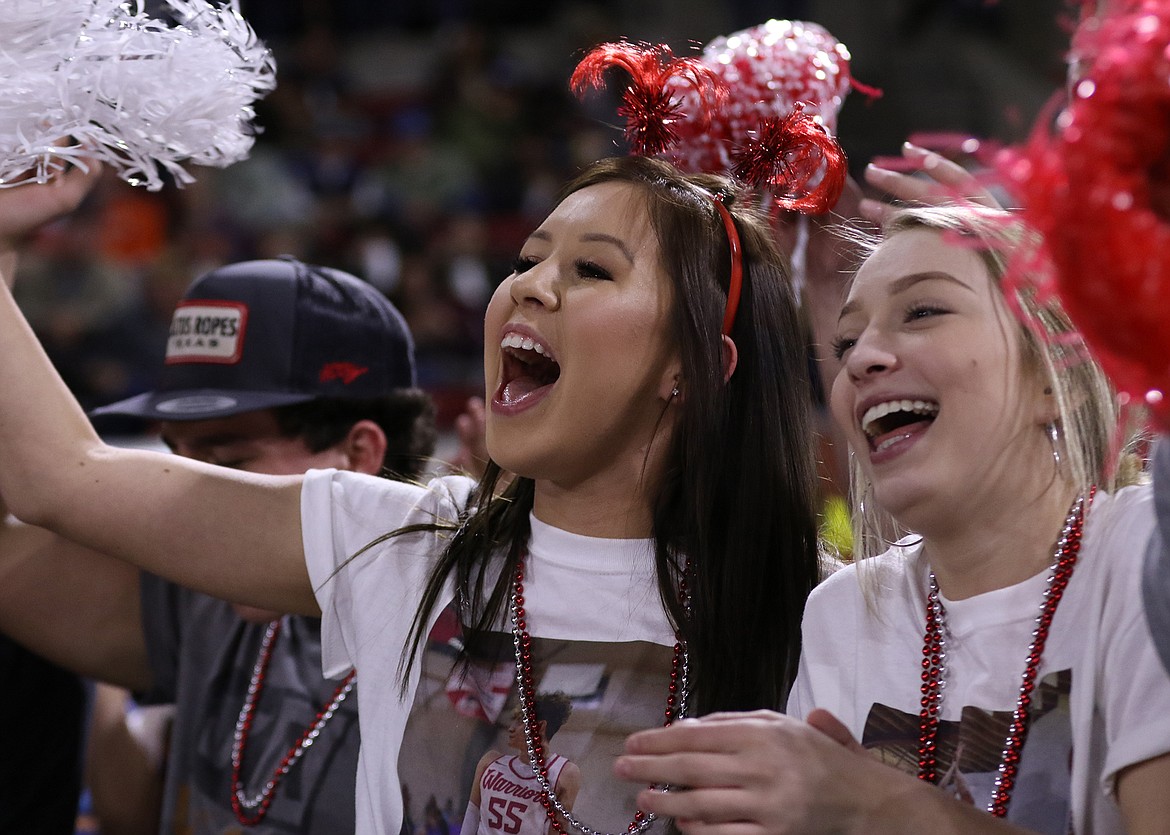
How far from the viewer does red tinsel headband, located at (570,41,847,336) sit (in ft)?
5.39

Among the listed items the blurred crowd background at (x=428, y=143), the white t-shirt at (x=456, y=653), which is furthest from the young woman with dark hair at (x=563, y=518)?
the blurred crowd background at (x=428, y=143)

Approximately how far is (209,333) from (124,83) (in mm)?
658

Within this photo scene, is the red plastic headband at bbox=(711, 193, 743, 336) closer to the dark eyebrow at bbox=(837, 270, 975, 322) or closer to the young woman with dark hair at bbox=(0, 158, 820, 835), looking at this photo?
the young woman with dark hair at bbox=(0, 158, 820, 835)

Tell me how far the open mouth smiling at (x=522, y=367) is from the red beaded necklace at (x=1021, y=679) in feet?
1.72

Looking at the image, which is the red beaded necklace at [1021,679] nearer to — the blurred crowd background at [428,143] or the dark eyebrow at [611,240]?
the dark eyebrow at [611,240]

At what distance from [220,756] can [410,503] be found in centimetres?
58

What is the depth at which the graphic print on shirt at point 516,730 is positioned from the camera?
136cm

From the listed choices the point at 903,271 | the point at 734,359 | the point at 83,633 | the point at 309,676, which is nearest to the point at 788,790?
the point at 903,271

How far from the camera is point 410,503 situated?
1.57m

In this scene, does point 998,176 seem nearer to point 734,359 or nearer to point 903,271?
point 903,271

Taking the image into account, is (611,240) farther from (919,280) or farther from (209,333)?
(209,333)

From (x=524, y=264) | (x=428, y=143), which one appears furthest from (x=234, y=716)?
(x=428, y=143)

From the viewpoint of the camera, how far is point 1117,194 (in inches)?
28.7

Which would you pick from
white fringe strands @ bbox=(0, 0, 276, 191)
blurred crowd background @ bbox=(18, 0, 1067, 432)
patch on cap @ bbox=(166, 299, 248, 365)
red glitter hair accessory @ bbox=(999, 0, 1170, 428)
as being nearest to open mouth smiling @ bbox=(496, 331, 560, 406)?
white fringe strands @ bbox=(0, 0, 276, 191)
